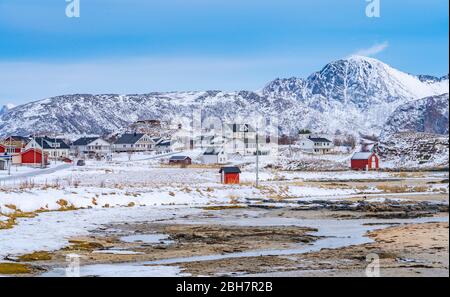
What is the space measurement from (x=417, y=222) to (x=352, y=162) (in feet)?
203

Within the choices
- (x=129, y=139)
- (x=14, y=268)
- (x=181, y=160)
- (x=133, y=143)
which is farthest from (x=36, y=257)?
(x=129, y=139)

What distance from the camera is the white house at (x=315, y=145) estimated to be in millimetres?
125175

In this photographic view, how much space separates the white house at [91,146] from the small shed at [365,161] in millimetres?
43963

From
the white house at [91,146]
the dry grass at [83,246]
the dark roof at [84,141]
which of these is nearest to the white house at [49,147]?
the white house at [91,146]

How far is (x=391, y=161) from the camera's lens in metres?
89.9

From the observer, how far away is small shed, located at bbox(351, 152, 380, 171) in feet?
287

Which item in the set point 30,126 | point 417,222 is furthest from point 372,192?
point 30,126

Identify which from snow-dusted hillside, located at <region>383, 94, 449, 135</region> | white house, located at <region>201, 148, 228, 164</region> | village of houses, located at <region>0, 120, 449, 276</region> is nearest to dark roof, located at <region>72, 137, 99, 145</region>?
white house, located at <region>201, 148, 228, 164</region>

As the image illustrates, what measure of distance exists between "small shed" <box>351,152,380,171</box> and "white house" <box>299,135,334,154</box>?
33321 millimetres

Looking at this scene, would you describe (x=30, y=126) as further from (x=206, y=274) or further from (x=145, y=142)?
(x=206, y=274)

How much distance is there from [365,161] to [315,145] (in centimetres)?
4108

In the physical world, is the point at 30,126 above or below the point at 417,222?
above
